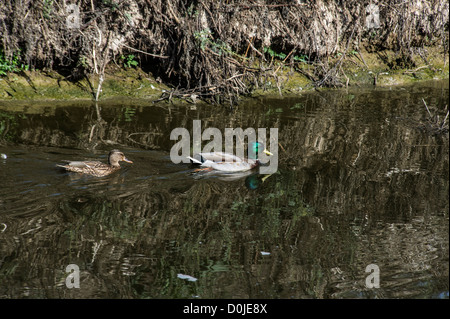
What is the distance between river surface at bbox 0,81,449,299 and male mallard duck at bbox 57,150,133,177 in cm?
17

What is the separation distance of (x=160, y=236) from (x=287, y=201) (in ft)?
5.58

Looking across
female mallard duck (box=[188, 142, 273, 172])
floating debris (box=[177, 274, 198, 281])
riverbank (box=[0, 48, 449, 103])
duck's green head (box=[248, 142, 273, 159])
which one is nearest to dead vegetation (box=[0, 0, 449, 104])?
riverbank (box=[0, 48, 449, 103])

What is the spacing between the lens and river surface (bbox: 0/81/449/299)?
16.1 ft

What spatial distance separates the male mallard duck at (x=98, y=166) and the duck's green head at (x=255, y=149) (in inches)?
70.8

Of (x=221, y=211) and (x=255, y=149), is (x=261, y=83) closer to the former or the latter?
(x=255, y=149)

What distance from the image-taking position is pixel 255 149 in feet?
26.8

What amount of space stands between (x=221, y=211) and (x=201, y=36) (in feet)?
16.1

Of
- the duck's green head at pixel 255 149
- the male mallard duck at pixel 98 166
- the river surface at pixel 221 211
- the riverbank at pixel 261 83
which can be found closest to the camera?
the river surface at pixel 221 211

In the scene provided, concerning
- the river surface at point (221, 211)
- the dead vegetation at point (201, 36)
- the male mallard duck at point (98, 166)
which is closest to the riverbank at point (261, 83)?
the dead vegetation at point (201, 36)

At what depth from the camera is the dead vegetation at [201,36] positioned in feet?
32.2

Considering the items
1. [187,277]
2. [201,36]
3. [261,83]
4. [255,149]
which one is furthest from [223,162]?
[261,83]

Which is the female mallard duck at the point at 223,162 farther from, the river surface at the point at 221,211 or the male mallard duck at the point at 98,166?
the male mallard duck at the point at 98,166

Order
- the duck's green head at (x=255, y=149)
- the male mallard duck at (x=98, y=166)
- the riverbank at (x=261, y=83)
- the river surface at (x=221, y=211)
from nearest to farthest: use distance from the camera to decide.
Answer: the river surface at (x=221, y=211) → the male mallard duck at (x=98, y=166) → the duck's green head at (x=255, y=149) → the riverbank at (x=261, y=83)
